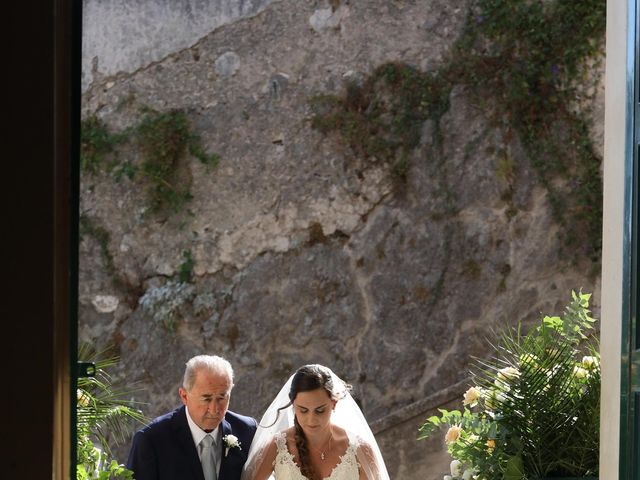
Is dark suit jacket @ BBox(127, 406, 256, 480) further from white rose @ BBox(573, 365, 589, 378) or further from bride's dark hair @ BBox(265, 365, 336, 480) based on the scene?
white rose @ BBox(573, 365, 589, 378)

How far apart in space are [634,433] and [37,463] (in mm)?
2006

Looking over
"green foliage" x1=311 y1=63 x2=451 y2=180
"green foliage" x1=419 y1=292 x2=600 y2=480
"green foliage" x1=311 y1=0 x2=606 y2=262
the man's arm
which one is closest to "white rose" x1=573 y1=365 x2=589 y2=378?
"green foliage" x1=419 y1=292 x2=600 y2=480

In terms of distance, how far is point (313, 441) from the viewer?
4.54m

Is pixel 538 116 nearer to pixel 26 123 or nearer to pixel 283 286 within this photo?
pixel 283 286

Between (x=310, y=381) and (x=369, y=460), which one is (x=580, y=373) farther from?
(x=310, y=381)

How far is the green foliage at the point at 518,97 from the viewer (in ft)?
26.4

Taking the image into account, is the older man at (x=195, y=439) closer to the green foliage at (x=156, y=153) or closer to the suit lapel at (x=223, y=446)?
the suit lapel at (x=223, y=446)

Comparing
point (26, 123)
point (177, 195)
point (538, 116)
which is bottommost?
point (26, 123)

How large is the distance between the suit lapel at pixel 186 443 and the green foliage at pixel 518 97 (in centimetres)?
444

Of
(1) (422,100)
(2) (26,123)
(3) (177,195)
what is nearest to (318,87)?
(1) (422,100)

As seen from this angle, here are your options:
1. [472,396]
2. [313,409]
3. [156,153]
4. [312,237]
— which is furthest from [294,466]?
[156,153]

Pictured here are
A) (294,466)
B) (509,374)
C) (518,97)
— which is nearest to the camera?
(509,374)

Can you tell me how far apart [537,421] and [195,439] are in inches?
61.8

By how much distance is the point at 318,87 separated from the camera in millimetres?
8523
